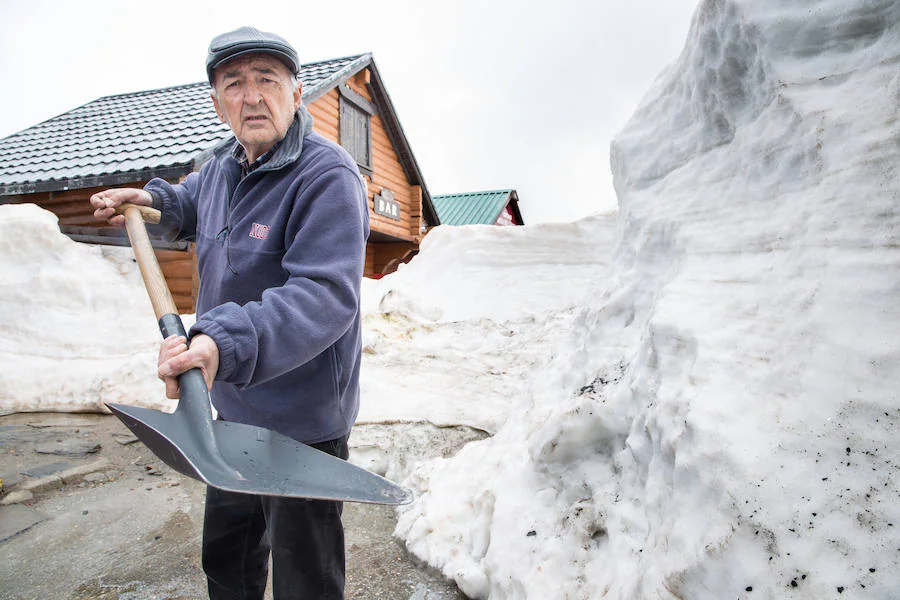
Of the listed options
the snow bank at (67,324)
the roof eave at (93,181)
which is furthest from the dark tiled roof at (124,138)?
the snow bank at (67,324)

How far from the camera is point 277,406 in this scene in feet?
4.53

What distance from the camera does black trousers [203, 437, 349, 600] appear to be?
1.32 m

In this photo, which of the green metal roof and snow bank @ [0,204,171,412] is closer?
snow bank @ [0,204,171,412]

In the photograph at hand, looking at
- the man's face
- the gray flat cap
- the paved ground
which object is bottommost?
the paved ground

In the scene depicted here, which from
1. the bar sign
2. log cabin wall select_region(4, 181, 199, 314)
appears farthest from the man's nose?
the bar sign

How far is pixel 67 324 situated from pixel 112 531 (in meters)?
2.78

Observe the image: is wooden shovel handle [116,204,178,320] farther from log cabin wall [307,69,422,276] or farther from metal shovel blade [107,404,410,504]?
log cabin wall [307,69,422,276]

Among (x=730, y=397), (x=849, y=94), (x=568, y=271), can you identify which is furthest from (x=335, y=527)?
(x=568, y=271)

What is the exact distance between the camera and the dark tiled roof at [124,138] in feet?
21.1

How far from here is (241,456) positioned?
4.05 feet

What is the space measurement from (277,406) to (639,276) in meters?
1.27

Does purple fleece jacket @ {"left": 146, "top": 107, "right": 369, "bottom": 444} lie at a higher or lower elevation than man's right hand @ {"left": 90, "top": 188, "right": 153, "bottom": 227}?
lower

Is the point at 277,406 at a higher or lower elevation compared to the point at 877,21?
lower

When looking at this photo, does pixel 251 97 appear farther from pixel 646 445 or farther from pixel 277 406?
pixel 646 445
